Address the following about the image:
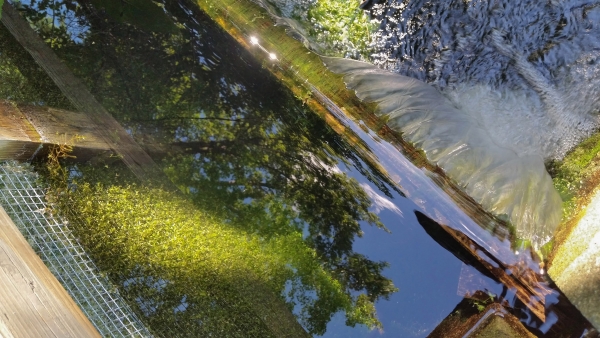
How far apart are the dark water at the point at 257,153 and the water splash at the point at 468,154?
0.34 ft

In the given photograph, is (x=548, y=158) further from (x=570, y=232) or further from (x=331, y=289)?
(x=331, y=289)

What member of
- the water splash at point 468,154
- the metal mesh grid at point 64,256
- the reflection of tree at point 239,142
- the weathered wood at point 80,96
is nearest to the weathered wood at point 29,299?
the metal mesh grid at point 64,256

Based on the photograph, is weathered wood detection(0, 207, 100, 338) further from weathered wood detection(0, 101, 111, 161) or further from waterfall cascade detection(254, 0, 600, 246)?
waterfall cascade detection(254, 0, 600, 246)

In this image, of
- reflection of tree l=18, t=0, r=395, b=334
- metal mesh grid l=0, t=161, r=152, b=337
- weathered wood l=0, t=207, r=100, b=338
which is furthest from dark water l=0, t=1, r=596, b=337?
weathered wood l=0, t=207, r=100, b=338

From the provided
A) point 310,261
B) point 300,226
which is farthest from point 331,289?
point 300,226

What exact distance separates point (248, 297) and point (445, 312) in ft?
2.64

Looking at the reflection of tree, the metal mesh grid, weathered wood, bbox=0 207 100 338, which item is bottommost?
the metal mesh grid

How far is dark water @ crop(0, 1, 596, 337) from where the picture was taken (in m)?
1.87

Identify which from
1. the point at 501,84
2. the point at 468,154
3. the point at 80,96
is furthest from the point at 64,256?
the point at 501,84

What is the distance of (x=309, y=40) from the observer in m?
2.02

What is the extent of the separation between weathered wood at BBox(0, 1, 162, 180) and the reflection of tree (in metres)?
0.04

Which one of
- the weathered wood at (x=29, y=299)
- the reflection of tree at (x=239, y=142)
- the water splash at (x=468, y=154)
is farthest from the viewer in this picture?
the reflection of tree at (x=239, y=142)

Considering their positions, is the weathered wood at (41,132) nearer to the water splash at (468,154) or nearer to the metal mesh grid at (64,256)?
the metal mesh grid at (64,256)

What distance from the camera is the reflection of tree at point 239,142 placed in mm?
1930
